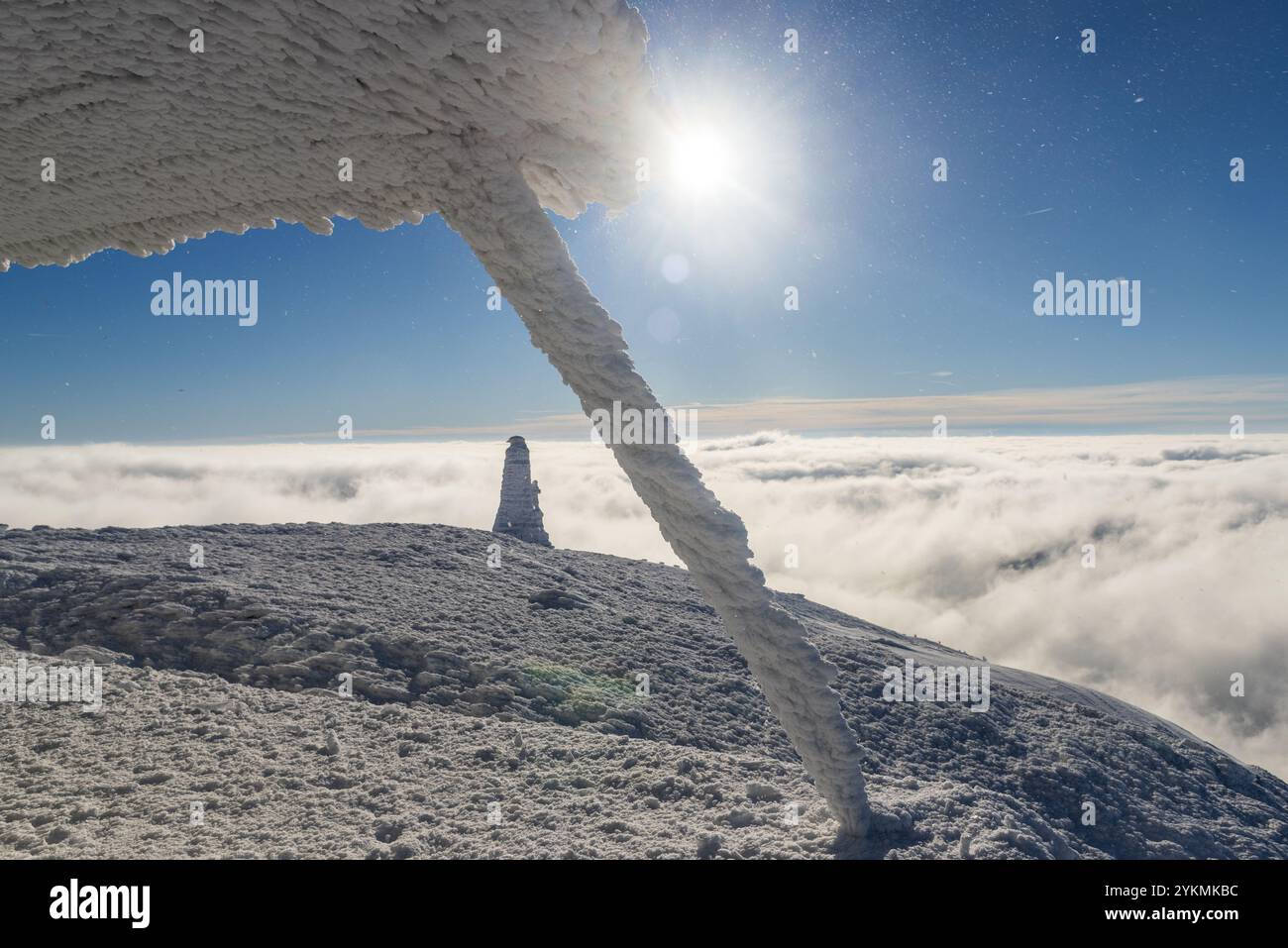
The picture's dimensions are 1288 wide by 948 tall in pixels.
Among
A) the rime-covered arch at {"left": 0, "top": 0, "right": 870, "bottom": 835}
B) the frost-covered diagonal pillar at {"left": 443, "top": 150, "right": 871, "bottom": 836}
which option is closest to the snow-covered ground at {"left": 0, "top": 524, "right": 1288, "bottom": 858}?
the frost-covered diagonal pillar at {"left": 443, "top": 150, "right": 871, "bottom": 836}

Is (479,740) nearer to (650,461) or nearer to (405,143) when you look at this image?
(650,461)

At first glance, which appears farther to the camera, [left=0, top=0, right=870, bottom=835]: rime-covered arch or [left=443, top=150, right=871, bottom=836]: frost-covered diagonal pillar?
[left=443, top=150, right=871, bottom=836]: frost-covered diagonal pillar

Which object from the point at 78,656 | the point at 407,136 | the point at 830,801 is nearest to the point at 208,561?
the point at 78,656

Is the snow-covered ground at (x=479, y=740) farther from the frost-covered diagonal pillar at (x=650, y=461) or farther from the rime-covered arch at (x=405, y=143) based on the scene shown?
the rime-covered arch at (x=405, y=143)

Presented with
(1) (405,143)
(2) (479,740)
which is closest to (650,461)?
(1) (405,143)

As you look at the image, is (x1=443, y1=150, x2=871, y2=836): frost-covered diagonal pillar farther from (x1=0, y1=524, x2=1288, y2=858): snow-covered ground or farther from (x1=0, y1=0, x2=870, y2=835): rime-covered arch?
(x1=0, y1=524, x2=1288, y2=858): snow-covered ground

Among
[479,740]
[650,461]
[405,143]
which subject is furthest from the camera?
[479,740]

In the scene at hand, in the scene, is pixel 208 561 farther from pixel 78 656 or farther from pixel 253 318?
pixel 253 318
